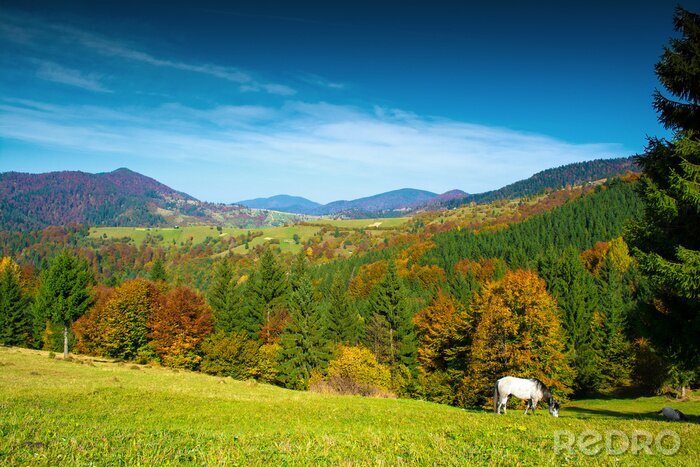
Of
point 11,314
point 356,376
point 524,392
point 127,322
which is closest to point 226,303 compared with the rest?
point 127,322

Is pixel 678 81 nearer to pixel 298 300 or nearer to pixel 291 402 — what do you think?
pixel 291 402

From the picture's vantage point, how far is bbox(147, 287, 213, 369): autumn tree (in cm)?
5449

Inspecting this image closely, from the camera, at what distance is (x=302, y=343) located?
52.0 metres

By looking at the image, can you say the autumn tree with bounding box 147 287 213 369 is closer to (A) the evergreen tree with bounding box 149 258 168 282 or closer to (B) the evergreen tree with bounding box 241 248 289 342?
(B) the evergreen tree with bounding box 241 248 289 342

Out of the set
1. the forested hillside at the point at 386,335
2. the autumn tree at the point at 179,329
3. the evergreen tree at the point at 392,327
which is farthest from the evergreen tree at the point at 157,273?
the evergreen tree at the point at 392,327

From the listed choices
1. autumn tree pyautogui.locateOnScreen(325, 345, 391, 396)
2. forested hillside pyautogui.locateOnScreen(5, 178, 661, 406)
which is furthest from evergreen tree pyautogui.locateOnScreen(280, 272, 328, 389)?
autumn tree pyautogui.locateOnScreen(325, 345, 391, 396)

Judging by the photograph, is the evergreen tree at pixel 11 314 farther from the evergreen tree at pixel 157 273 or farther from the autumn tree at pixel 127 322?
the evergreen tree at pixel 157 273

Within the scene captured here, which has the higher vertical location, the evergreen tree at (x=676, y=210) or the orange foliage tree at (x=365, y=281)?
the evergreen tree at (x=676, y=210)

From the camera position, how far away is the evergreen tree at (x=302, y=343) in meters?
51.1

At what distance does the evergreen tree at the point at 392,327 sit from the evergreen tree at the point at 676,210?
3803 cm

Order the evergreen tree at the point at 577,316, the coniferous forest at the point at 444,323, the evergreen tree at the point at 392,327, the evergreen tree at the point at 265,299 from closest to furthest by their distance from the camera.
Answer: the coniferous forest at the point at 444,323, the evergreen tree at the point at 577,316, the evergreen tree at the point at 392,327, the evergreen tree at the point at 265,299

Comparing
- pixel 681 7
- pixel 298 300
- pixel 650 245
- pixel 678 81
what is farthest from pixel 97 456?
pixel 298 300

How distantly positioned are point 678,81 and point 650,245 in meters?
6.49

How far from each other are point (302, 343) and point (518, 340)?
2795cm
